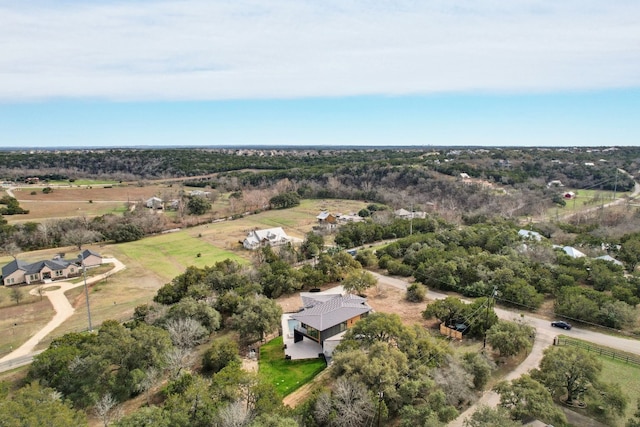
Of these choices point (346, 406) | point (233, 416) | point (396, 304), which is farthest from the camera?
point (396, 304)

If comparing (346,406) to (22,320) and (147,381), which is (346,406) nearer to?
(147,381)

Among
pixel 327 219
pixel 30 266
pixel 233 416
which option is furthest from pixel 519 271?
pixel 30 266

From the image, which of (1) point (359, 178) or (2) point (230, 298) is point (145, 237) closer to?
(2) point (230, 298)

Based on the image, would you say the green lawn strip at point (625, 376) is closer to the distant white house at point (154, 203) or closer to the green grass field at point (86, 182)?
the distant white house at point (154, 203)

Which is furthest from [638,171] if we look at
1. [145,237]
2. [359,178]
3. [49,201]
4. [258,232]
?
[49,201]

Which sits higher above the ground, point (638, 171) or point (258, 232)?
point (638, 171)

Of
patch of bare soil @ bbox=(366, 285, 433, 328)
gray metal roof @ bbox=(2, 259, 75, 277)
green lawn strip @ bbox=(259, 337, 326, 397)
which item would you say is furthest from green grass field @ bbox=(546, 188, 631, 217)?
gray metal roof @ bbox=(2, 259, 75, 277)

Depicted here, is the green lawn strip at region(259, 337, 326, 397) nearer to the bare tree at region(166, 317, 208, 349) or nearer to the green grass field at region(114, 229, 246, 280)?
the bare tree at region(166, 317, 208, 349)
